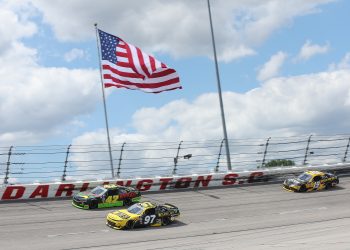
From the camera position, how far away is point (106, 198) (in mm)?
24312

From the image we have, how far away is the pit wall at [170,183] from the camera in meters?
25.8

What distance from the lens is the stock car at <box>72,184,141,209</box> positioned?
23.9 m

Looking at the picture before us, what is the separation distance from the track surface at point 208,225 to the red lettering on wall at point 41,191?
0.85m

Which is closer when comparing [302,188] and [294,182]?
[302,188]

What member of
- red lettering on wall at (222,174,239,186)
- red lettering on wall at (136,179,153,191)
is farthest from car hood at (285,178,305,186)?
red lettering on wall at (136,179,153,191)

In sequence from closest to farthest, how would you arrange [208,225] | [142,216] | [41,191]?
[142,216]
[208,225]
[41,191]

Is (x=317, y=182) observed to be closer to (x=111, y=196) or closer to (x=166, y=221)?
(x=166, y=221)

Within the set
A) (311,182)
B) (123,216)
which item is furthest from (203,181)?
(123,216)

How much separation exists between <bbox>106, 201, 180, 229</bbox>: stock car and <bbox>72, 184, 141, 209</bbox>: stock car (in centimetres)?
323

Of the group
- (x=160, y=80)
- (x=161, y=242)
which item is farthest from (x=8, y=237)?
(x=160, y=80)

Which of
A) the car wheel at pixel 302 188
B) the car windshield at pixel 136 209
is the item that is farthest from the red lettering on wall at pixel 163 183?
the car windshield at pixel 136 209

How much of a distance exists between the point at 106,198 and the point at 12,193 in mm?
4774

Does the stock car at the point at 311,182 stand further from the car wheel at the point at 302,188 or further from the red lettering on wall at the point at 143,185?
the red lettering on wall at the point at 143,185

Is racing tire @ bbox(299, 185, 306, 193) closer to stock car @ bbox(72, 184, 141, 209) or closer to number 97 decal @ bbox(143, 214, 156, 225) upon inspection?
stock car @ bbox(72, 184, 141, 209)
